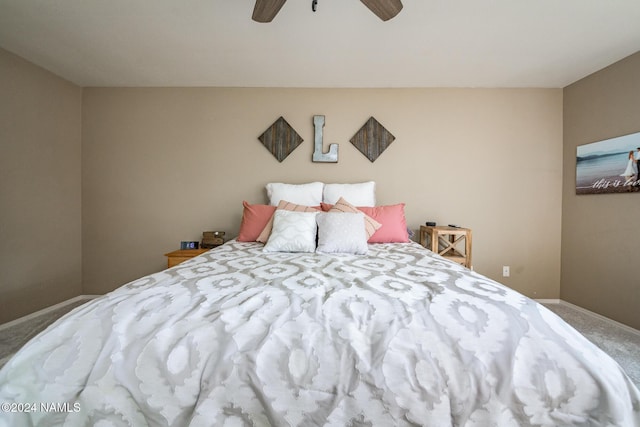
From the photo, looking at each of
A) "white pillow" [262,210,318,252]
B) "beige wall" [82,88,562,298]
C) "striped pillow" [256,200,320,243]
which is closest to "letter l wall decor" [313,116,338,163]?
"beige wall" [82,88,562,298]

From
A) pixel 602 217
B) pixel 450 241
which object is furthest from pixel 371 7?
pixel 602 217

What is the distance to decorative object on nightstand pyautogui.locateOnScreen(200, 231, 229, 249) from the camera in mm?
2707

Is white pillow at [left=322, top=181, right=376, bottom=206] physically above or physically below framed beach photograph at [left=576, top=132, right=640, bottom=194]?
below

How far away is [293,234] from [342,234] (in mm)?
380

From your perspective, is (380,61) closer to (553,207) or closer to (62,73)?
(553,207)

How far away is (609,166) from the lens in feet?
7.89

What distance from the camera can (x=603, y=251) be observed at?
8.08 feet

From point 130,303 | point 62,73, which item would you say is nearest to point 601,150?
point 130,303

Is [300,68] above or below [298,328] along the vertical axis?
above

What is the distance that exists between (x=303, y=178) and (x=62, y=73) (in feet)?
9.05

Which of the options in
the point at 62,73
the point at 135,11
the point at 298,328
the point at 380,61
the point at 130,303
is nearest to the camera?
the point at 298,328

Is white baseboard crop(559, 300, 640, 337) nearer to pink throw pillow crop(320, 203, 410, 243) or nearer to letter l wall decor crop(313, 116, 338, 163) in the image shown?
pink throw pillow crop(320, 203, 410, 243)

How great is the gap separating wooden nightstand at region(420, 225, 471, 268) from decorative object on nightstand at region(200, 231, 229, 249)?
2220 mm

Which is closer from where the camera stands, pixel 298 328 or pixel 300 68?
pixel 298 328
